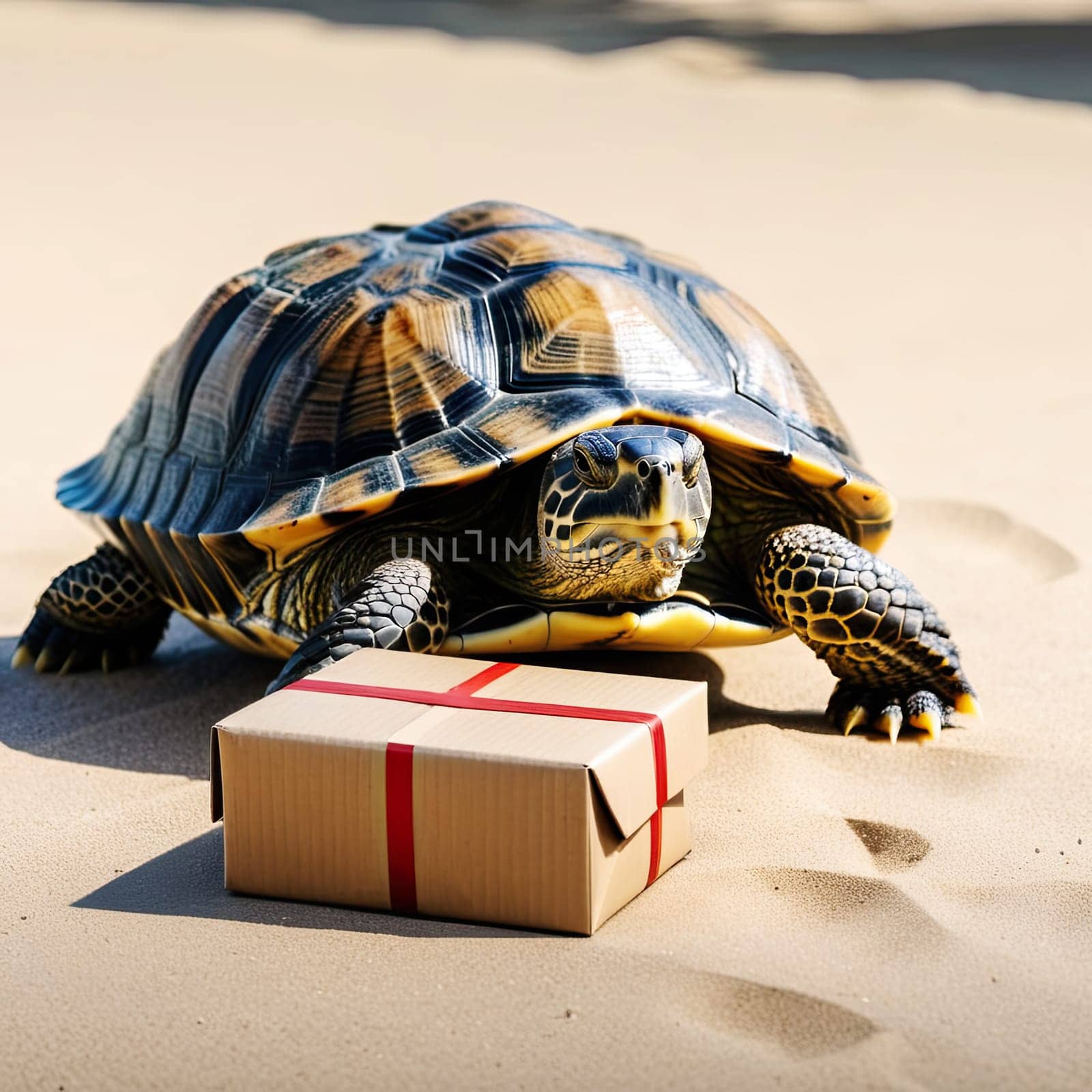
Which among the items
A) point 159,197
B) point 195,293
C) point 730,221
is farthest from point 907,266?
point 159,197

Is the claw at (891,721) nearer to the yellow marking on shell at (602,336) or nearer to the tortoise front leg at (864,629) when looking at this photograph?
the tortoise front leg at (864,629)

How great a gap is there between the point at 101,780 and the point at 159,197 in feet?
39.5

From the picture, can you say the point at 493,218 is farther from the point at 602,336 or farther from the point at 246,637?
the point at 246,637

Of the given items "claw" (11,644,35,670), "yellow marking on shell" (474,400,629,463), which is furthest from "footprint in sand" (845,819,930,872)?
"claw" (11,644,35,670)

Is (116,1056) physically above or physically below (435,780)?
below

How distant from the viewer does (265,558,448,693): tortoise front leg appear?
2996 millimetres

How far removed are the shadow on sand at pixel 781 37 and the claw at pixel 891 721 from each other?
56.0 feet

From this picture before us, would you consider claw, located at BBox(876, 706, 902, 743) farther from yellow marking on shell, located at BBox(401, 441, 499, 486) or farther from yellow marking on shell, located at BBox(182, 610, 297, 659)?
yellow marking on shell, located at BBox(182, 610, 297, 659)

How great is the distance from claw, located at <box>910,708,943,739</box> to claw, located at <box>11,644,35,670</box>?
8.68 feet

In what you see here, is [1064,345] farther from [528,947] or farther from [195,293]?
[528,947]

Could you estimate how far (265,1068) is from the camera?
1.91 metres

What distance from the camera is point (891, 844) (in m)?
2.68

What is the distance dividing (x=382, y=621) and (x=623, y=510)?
1.98 ft

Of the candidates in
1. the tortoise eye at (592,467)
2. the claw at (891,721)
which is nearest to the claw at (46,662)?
the tortoise eye at (592,467)
